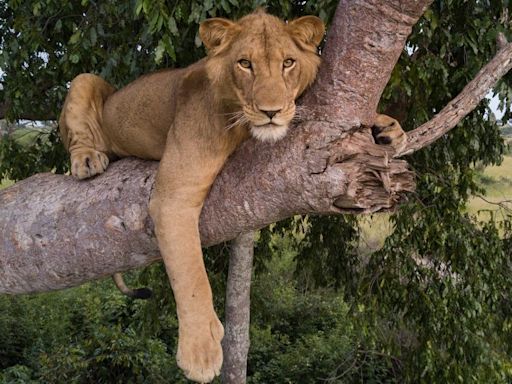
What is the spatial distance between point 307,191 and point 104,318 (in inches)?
244

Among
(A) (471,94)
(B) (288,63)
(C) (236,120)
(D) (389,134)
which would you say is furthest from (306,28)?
(A) (471,94)

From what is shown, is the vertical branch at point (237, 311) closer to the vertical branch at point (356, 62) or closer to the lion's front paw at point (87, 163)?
the lion's front paw at point (87, 163)

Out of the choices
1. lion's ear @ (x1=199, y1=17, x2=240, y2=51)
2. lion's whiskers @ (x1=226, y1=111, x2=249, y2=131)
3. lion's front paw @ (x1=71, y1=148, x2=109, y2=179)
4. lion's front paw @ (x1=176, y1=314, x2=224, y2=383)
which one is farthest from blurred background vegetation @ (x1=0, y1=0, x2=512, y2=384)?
lion's front paw @ (x1=176, y1=314, x2=224, y2=383)

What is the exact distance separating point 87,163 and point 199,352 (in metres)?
0.86

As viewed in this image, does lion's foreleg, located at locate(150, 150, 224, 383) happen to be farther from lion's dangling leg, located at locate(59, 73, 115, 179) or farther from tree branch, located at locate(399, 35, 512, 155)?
tree branch, located at locate(399, 35, 512, 155)

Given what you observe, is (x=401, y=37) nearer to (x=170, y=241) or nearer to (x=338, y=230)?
(x=170, y=241)

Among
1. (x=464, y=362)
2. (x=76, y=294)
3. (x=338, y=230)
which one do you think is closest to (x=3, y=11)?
(x=338, y=230)

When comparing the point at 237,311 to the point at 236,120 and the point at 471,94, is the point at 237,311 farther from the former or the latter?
the point at 236,120

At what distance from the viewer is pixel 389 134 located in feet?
6.65

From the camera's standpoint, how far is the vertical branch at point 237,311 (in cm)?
414

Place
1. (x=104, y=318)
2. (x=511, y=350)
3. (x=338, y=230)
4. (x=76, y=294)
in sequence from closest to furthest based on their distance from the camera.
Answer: (x=511, y=350) < (x=338, y=230) < (x=104, y=318) < (x=76, y=294)

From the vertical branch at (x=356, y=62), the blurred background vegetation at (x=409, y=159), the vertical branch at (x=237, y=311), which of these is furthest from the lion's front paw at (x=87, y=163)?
the vertical branch at (x=237, y=311)

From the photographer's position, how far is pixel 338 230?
4.76 meters

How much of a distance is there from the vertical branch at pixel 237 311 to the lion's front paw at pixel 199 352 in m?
2.09
